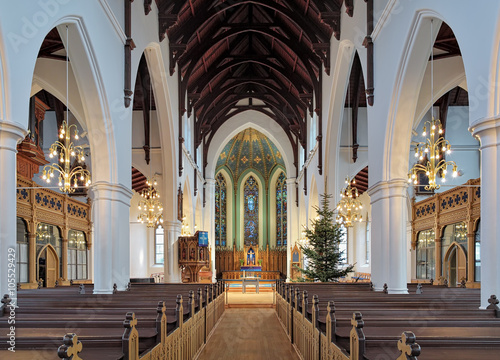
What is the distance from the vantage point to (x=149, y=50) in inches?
526

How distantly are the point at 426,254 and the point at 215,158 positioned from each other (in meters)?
13.3

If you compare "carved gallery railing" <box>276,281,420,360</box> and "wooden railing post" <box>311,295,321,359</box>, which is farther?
"wooden railing post" <box>311,295,321,359</box>

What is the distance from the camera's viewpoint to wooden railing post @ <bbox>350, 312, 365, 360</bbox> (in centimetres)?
348

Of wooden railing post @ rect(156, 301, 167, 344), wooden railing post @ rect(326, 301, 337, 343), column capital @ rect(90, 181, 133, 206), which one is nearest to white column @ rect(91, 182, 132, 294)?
column capital @ rect(90, 181, 133, 206)

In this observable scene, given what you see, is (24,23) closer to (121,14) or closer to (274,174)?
(121,14)

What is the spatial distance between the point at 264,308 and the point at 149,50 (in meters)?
8.05

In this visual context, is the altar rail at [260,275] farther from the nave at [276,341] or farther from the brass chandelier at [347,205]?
the nave at [276,341]

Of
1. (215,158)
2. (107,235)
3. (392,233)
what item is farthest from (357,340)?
(215,158)

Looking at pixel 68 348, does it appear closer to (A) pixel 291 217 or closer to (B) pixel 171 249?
(B) pixel 171 249

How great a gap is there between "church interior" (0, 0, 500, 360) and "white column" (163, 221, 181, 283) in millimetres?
71

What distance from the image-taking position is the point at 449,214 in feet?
44.9

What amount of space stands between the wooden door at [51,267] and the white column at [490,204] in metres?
11.6

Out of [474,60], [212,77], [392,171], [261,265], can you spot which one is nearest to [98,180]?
[392,171]

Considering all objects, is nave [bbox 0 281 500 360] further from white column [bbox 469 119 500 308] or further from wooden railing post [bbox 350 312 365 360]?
white column [bbox 469 119 500 308]
